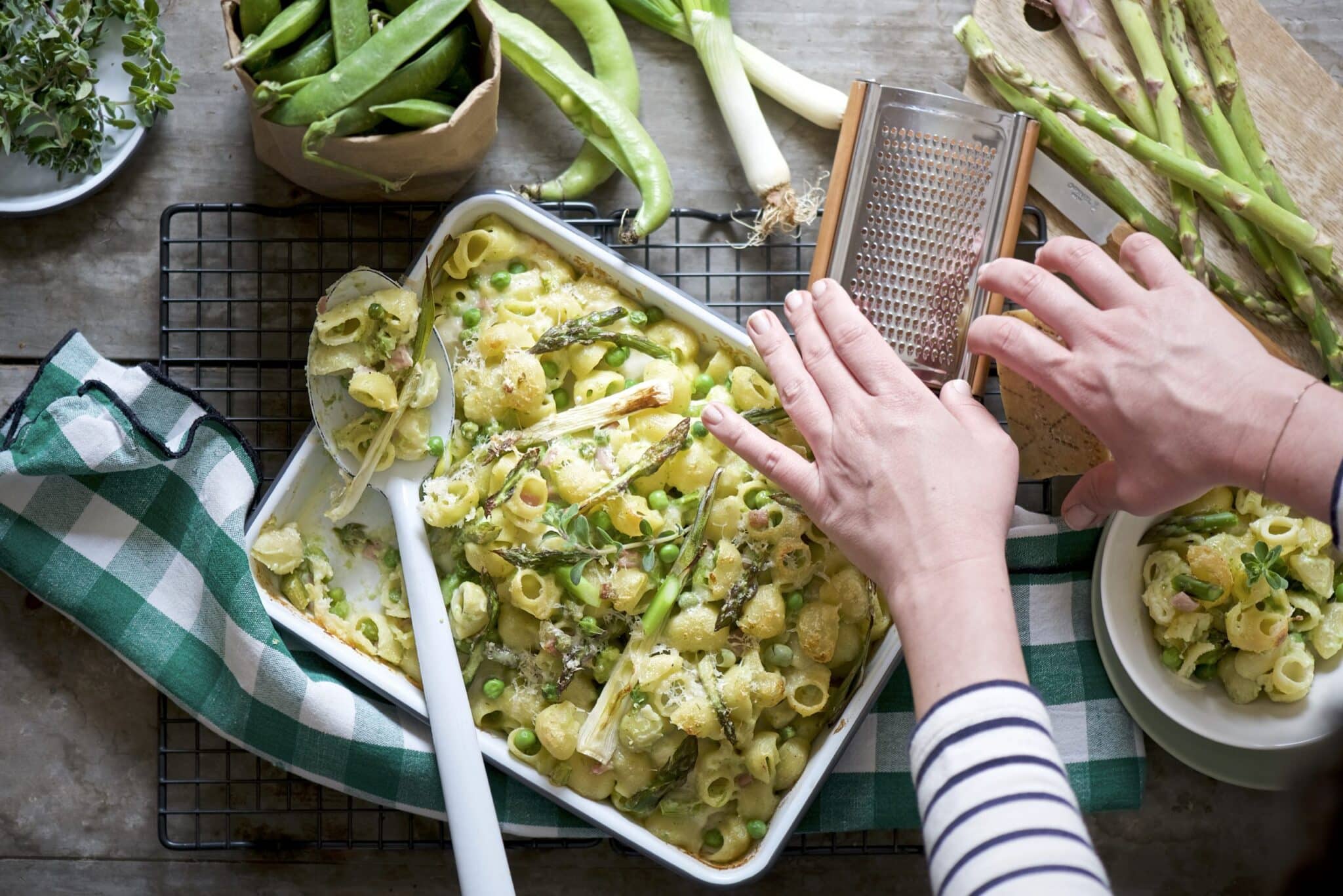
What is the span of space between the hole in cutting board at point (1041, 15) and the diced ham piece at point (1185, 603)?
1530mm

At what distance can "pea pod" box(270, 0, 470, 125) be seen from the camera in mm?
2254

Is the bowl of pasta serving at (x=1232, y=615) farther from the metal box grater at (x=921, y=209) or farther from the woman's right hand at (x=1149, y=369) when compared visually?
the metal box grater at (x=921, y=209)

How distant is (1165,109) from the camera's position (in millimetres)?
2627

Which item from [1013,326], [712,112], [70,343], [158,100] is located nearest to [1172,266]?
[1013,326]

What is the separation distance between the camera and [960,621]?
174cm

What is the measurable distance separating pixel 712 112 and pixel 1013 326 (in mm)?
1169

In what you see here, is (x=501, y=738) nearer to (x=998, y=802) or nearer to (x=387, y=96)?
(x=998, y=802)

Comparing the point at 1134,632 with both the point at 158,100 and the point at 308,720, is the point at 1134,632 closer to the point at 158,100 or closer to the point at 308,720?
the point at 308,720

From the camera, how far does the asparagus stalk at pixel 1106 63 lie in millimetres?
2654

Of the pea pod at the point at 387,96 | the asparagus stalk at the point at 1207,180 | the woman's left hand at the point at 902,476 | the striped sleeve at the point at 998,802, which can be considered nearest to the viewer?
the striped sleeve at the point at 998,802

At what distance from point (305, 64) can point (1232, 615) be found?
2.46 meters

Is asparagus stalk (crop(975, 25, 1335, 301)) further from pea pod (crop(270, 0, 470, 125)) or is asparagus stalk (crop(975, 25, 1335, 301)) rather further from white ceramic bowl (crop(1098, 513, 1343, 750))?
pea pod (crop(270, 0, 470, 125))

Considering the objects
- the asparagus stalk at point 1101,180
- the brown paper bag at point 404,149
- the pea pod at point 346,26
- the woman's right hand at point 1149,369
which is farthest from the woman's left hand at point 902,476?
the pea pod at point 346,26

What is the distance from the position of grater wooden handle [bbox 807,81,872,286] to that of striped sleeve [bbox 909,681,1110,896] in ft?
3.77
